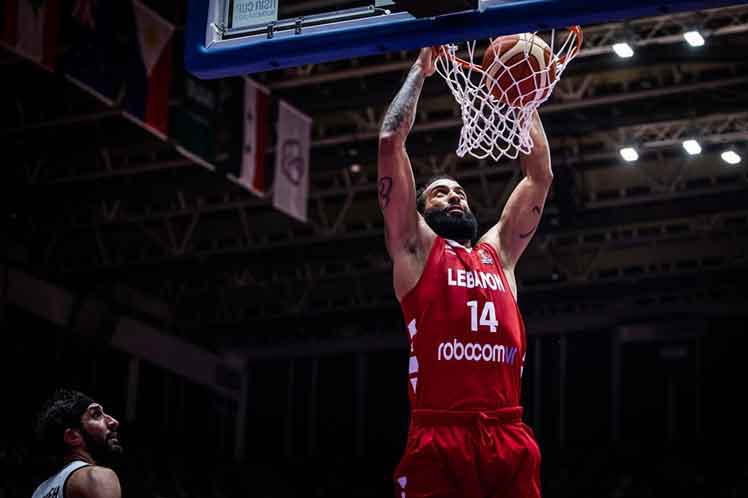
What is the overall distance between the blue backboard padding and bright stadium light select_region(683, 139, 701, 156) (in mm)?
9793

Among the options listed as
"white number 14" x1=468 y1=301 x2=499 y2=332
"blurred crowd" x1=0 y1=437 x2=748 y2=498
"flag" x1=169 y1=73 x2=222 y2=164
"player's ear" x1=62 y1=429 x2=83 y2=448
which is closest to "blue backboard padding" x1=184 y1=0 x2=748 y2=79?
"white number 14" x1=468 y1=301 x2=499 y2=332

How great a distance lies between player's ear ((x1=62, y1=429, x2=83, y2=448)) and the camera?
17.3 ft

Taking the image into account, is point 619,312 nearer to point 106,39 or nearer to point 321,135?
point 321,135

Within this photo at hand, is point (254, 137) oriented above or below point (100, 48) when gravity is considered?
below

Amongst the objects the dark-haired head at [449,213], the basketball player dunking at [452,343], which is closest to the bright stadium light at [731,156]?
the basketball player dunking at [452,343]

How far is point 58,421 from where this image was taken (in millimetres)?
5285

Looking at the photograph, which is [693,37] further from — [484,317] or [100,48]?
[484,317]

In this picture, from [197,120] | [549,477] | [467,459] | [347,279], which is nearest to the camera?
[467,459]

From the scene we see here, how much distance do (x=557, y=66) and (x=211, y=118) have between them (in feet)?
25.4

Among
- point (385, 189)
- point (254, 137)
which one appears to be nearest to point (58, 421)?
point (385, 189)

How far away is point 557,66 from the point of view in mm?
5879

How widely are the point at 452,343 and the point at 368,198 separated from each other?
13.6 meters

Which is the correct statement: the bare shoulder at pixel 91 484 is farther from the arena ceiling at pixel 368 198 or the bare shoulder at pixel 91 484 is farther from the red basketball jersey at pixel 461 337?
the arena ceiling at pixel 368 198

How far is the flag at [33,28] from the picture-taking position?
1095cm
